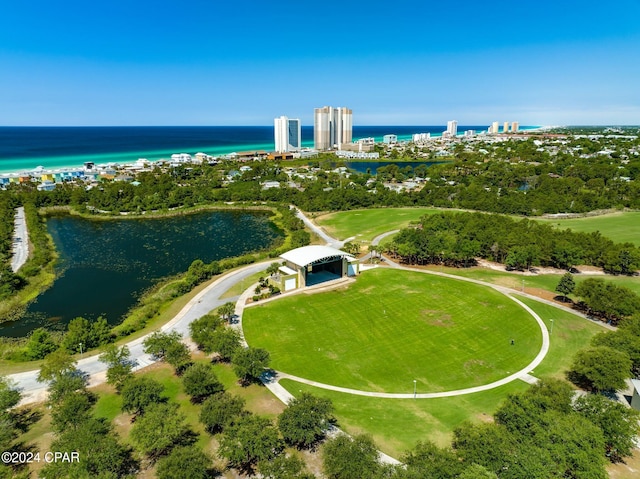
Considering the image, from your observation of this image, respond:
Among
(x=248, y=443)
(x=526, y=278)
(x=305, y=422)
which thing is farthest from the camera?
(x=526, y=278)

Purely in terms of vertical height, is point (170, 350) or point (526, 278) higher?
point (170, 350)

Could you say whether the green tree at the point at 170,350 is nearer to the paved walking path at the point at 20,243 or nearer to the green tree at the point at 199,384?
the green tree at the point at 199,384

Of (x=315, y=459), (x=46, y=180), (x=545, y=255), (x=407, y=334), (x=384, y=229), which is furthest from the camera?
(x=46, y=180)

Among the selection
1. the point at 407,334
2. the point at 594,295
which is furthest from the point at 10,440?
the point at 594,295

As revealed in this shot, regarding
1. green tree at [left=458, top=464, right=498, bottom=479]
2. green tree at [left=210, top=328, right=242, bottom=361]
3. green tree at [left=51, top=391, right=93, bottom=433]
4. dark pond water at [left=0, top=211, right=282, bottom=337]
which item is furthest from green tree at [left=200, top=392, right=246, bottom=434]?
dark pond water at [left=0, top=211, right=282, bottom=337]

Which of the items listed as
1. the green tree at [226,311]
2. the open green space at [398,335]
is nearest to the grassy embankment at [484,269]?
the open green space at [398,335]

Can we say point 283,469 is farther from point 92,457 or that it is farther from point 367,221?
point 367,221

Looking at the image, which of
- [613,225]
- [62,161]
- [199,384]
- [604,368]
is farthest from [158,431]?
[62,161]

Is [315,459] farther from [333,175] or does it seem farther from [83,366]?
[333,175]
